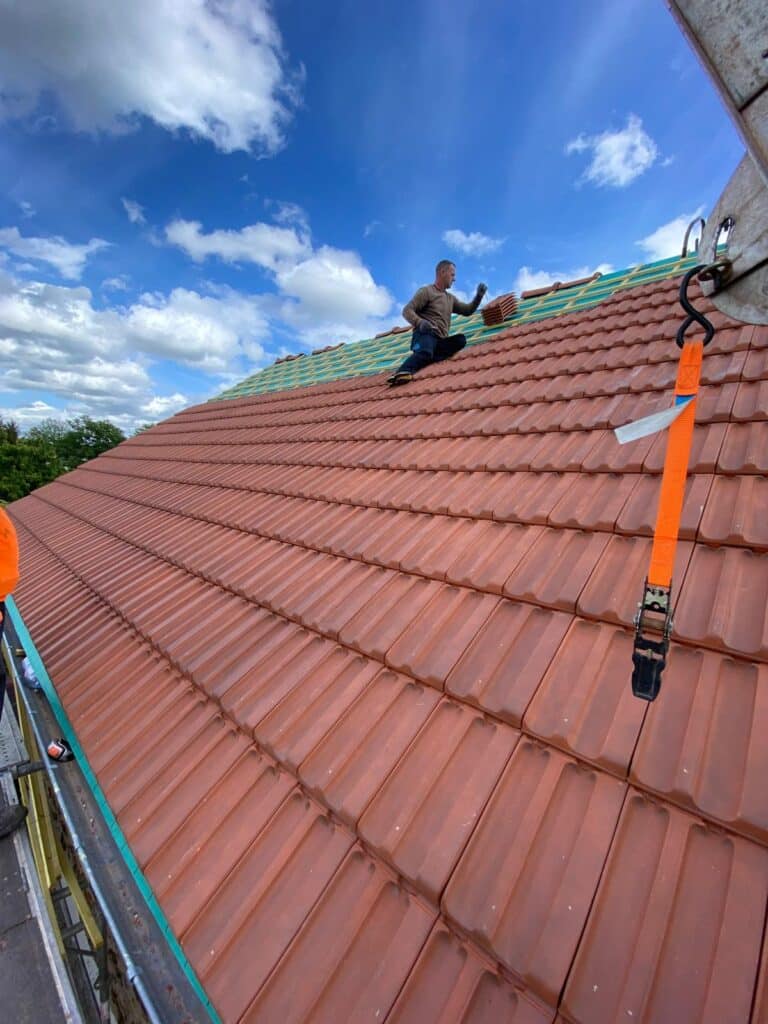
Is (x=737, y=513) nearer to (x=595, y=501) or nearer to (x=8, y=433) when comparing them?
(x=595, y=501)

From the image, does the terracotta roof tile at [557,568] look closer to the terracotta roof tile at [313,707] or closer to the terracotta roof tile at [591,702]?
the terracotta roof tile at [591,702]

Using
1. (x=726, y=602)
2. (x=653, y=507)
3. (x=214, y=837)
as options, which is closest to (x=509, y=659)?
(x=726, y=602)

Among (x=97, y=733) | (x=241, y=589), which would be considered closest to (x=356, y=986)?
(x=97, y=733)

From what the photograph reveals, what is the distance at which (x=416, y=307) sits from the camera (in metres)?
4.63

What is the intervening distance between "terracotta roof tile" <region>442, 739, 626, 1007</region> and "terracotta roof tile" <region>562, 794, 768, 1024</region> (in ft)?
0.12

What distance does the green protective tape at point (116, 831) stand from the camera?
1178 millimetres

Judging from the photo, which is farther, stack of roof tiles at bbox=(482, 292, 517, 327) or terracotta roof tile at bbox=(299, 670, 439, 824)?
stack of roof tiles at bbox=(482, 292, 517, 327)

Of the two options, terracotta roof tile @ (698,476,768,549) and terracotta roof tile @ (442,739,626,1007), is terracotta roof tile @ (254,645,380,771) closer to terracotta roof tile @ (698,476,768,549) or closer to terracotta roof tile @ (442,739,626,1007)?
terracotta roof tile @ (442,739,626,1007)

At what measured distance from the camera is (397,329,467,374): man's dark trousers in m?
4.61

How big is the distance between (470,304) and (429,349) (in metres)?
0.97

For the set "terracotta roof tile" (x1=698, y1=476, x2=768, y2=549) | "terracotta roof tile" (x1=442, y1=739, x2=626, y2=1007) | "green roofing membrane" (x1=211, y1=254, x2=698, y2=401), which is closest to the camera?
"terracotta roof tile" (x1=442, y1=739, x2=626, y2=1007)

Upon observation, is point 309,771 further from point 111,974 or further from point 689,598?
point 111,974

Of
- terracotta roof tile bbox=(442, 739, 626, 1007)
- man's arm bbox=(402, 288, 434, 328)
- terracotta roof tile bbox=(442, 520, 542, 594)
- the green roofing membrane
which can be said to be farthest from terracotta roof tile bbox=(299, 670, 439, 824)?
man's arm bbox=(402, 288, 434, 328)

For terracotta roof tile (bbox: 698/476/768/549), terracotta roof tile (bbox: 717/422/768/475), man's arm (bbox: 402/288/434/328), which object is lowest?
terracotta roof tile (bbox: 698/476/768/549)
